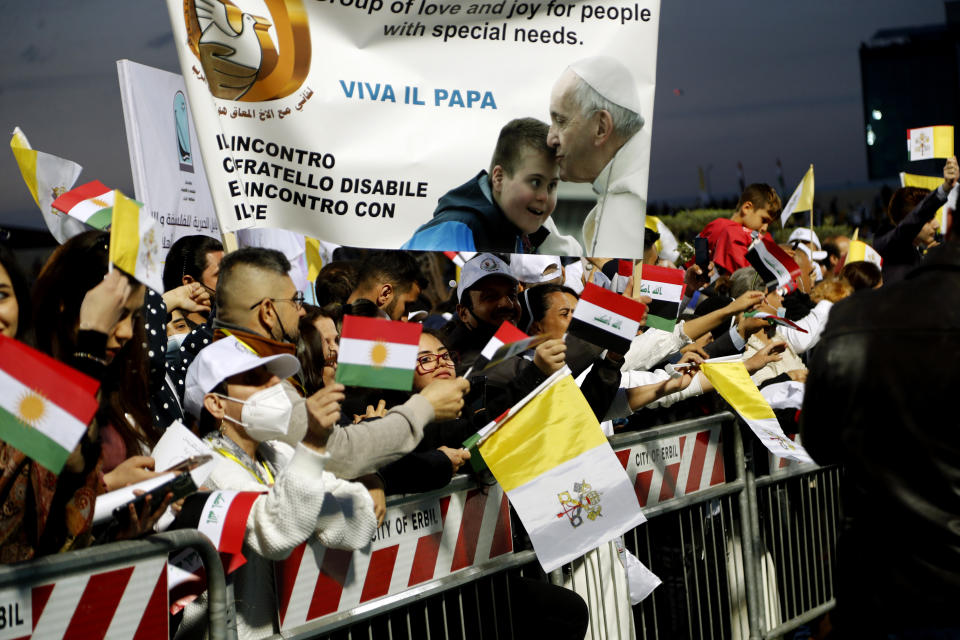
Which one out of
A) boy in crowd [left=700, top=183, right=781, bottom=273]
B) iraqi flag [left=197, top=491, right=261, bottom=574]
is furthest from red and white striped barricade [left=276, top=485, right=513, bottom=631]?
boy in crowd [left=700, top=183, right=781, bottom=273]

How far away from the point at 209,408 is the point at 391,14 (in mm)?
1999

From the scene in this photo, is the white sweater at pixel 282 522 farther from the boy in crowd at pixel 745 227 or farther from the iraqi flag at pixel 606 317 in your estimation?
the boy in crowd at pixel 745 227

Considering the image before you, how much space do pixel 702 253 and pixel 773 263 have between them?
2.11 m

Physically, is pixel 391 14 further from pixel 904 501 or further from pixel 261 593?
pixel 904 501

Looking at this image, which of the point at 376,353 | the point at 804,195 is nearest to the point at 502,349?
the point at 376,353

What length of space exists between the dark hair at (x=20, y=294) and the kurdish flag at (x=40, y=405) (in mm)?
452

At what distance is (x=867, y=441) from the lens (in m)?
2.87

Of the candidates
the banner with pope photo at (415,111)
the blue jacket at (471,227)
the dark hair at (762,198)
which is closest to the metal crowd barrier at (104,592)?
the banner with pope photo at (415,111)

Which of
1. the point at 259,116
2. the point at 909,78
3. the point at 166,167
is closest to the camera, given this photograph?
the point at 259,116

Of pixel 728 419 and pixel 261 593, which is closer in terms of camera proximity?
pixel 261 593

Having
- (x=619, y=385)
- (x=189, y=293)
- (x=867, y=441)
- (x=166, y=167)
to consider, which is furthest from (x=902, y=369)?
(x=166, y=167)

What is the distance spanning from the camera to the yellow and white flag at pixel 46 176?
4805mm

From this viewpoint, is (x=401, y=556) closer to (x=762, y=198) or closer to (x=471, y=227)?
(x=471, y=227)

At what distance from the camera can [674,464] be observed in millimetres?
5340
